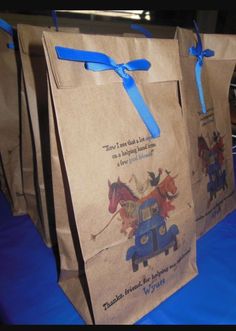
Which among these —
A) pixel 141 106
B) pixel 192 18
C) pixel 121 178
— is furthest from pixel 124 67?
pixel 192 18

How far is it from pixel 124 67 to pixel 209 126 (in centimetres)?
37

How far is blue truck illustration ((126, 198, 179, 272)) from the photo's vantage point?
19.4 inches

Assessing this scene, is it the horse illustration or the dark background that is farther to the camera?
the dark background

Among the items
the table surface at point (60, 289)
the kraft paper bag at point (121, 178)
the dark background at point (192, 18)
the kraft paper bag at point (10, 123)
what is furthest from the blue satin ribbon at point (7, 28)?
the dark background at point (192, 18)

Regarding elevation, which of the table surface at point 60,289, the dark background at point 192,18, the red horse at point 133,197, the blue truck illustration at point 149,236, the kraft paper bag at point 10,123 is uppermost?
the dark background at point 192,18

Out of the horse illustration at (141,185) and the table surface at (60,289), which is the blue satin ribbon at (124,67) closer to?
the horse illustration at (141,185)

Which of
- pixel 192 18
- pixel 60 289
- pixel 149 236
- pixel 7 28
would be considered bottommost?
pixel 60 289

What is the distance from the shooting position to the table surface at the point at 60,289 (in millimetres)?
531

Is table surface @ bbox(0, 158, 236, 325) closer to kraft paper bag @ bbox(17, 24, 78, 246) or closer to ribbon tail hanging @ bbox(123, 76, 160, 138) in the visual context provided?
kraft paper bag @ bbox(17, 24, 78, 246)

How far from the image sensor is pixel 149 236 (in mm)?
511

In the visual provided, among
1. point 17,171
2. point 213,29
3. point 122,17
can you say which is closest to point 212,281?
point 17,171

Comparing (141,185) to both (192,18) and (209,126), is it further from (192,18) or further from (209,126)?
(192,18)

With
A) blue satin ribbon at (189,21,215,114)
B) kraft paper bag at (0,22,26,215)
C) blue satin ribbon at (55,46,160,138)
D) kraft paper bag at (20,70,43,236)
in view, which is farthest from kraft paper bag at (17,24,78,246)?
blue satin ribbon at (189,21,215,114)

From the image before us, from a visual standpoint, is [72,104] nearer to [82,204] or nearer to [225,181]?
[82,204]
